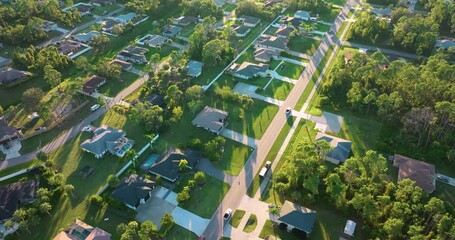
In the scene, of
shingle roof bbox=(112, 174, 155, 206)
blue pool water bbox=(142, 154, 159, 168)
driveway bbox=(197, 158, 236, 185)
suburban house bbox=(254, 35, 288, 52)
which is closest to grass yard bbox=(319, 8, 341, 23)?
suburban house bbox=(254, 35, 288, 52)

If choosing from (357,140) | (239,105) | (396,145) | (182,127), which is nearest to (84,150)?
(182,127)

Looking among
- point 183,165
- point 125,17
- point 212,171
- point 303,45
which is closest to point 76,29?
point 125,17

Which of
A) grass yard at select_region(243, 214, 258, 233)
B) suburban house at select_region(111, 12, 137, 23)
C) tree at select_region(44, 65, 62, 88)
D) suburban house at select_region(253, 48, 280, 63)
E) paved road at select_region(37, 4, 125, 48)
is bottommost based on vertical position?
grass yard at select_region(243, 214, 258, 233)

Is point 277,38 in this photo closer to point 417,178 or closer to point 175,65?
point 175,65

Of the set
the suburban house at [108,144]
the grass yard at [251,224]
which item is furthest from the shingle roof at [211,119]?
the grass yard at [251,224]

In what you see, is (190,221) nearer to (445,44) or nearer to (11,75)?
(11,75)

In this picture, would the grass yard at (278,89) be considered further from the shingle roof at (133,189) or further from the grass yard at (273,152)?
the shingle roof at (133,189)

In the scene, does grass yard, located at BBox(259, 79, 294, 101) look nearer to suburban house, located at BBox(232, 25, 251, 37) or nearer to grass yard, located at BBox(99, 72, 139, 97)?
suburban house, located at BBox(232, 25, 251, 37)
